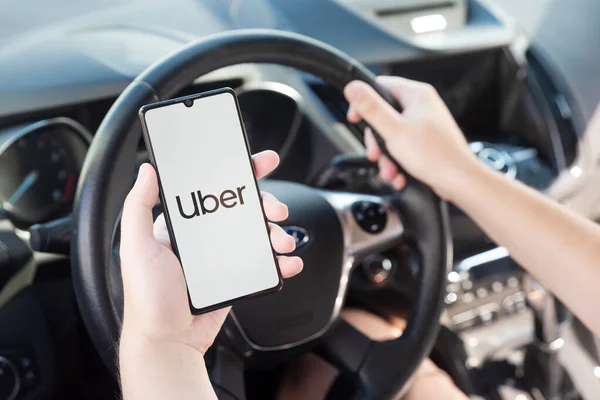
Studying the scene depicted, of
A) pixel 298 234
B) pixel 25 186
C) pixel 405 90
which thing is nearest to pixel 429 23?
pixel 405 90

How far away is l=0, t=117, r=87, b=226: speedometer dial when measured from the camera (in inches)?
35.9

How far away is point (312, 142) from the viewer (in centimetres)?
116

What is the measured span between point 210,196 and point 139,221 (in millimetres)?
77

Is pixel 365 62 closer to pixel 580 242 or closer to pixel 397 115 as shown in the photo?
pixel 397 115

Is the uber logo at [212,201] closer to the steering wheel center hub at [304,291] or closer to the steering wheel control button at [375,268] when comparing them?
the steering wheel center hub at [304,291]

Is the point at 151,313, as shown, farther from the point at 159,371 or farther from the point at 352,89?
the point at 352,89

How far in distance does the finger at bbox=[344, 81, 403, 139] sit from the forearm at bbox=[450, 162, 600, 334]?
0.38 ft

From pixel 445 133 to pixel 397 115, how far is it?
8 cm

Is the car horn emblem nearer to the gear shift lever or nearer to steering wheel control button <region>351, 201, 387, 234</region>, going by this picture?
steering wheel control button <region>351, 201, 387, 234</region>

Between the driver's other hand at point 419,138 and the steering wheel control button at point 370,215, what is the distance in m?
0.04

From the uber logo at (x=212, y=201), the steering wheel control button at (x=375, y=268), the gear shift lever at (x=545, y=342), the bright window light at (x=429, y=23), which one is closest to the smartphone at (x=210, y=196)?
the uber logo at (x=212, y=201)

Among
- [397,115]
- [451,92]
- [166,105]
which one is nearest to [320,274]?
[397,115]

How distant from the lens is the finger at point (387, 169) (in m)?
0.87

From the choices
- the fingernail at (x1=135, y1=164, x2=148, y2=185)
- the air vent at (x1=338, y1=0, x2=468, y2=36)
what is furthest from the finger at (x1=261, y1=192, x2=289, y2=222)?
the air vent at (x1=338, y1=0, x2=468, y2=36)
